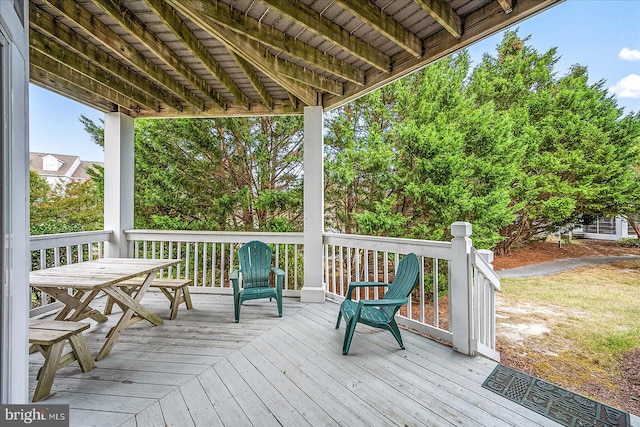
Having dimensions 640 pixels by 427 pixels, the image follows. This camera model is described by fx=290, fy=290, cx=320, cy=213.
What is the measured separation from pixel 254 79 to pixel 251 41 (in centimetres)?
81

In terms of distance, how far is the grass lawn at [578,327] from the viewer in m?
3.51

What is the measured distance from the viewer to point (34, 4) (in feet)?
8.04

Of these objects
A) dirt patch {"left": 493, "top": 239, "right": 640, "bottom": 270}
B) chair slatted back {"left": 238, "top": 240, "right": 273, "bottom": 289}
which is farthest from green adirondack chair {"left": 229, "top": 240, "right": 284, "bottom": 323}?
dirt patch {"left": 493, "top": 239, "right": 640, "bottom": 270}

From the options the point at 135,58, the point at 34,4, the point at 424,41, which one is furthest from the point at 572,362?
the point at 34,4

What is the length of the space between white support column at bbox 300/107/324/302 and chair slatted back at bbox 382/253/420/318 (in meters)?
1.35

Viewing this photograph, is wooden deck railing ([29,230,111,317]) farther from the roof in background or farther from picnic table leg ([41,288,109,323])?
the roof in background

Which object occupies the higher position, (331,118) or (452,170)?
(331,118)

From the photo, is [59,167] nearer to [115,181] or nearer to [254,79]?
[115,181]

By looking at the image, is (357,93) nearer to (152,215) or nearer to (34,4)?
(34,4)

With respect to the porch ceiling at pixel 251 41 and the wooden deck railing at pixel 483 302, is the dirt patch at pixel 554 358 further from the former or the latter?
the porch ceiling at pixel 251 41

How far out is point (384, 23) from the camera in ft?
8.05

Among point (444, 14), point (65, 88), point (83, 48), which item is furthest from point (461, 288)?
point (65, 88)

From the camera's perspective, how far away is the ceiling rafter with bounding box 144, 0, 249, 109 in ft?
7.76

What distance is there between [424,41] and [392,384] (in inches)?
120
